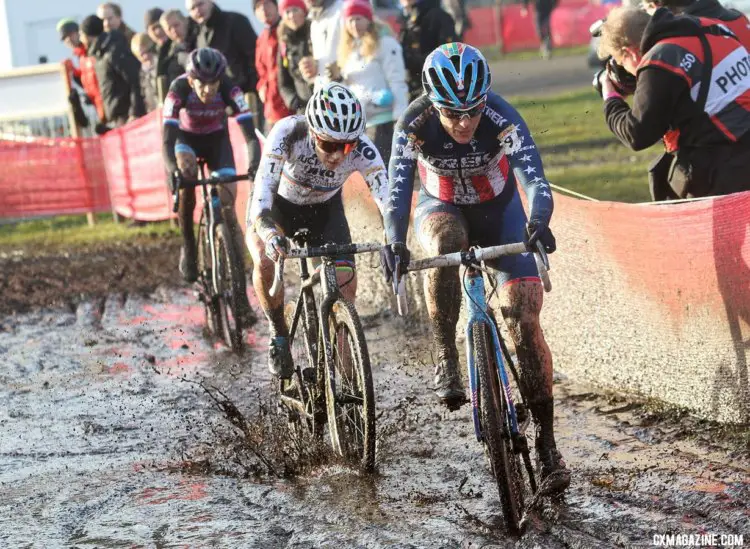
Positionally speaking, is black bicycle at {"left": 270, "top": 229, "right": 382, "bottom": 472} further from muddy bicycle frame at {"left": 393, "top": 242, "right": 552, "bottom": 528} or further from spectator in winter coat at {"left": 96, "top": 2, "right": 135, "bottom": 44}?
spectator in winter coat at {"left": 96, "top": 2, "right": 135, "bottom": 44}

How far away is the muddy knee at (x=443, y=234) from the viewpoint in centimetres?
617

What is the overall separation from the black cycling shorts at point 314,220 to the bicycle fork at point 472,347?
197 centimetres

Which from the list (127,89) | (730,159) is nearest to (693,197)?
(730,159)

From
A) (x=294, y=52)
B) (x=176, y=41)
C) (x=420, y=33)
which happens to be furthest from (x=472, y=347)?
(x=176, y=41)

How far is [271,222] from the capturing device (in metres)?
7.03

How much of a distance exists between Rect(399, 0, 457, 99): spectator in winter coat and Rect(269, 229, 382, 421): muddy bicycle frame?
649 cm

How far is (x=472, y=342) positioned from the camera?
5.71m

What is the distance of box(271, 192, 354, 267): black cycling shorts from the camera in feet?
25.3

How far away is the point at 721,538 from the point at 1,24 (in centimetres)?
2456

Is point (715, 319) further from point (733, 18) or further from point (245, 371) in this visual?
point (245, 371)

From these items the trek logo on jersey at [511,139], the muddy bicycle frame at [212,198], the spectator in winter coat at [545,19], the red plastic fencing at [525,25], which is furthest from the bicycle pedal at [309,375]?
the red plastic fencing at [525,25]

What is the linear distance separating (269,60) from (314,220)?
246 inches

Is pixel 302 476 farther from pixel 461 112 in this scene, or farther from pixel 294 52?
pixel 294 52

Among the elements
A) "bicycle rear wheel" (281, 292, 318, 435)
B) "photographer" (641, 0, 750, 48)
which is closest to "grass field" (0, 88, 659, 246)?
"photographer" (641, 0, 750, 48)
